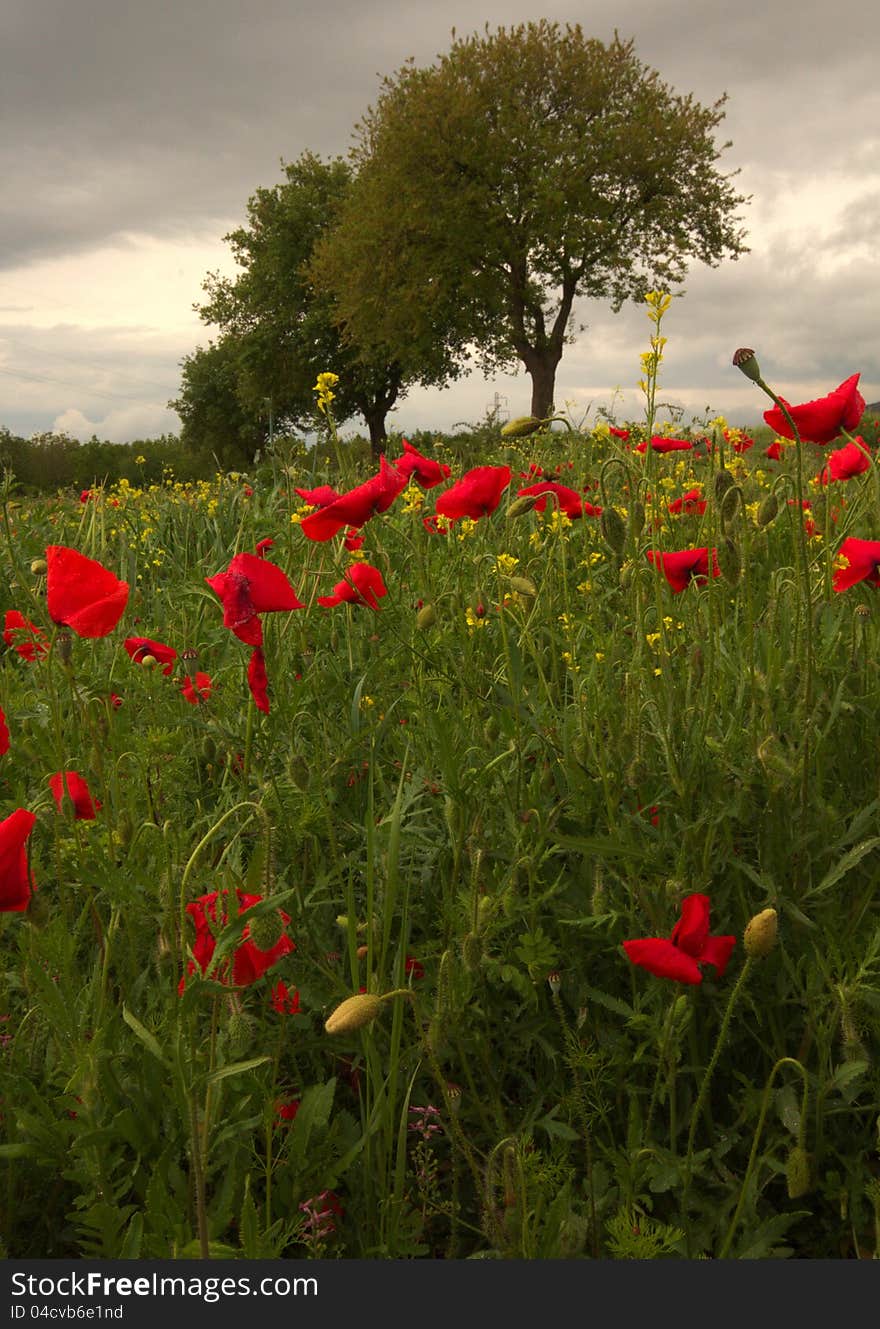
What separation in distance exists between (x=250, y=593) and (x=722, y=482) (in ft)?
3.17

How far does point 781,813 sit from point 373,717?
3.12ft

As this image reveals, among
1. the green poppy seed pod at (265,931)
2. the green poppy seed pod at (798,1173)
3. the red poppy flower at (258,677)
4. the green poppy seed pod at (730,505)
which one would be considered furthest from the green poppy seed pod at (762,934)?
the red poppy flower at (258,677)

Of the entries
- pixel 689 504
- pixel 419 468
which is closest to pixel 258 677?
pixel 419 468

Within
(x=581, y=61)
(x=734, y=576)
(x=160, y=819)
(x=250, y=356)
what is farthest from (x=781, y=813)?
(x=250, y=356)

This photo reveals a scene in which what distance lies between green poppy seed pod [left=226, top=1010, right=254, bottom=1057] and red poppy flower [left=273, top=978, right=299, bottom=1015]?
0.15 meters

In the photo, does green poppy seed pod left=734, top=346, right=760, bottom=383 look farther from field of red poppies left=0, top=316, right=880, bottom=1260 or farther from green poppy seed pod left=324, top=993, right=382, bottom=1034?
green poppy seed pod left=324, top=993, right=382, bottom=1034

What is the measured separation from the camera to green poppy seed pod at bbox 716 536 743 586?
Result: 188cm

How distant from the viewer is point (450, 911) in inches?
69.2

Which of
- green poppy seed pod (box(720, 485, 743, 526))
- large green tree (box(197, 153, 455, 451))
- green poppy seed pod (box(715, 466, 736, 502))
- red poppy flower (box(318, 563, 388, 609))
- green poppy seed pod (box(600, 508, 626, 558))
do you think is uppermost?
large green tree (box(197, 153, 455, 451))

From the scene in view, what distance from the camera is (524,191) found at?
27.3 m

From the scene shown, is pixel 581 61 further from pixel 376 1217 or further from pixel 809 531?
pixel 376 1217

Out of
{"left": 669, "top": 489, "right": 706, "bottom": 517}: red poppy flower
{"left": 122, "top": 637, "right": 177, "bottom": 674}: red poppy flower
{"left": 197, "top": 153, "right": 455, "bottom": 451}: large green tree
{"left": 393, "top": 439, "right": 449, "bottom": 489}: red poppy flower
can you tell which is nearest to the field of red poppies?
{"left": 122, "top": 637, "right": 177, "bottom": 674}: red poppy flower

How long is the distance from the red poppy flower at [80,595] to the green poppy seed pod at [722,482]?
45.5 inches

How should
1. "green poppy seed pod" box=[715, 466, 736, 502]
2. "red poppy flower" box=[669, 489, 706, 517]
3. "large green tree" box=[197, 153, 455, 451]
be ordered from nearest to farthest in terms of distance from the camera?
1. "green poppy seed pod" box=[715, 466, 736, 502]
2. "red poppy flower" box=[669, 489, 706, 517]
3. "large green tree" box=[197, 153, 455, 451]
